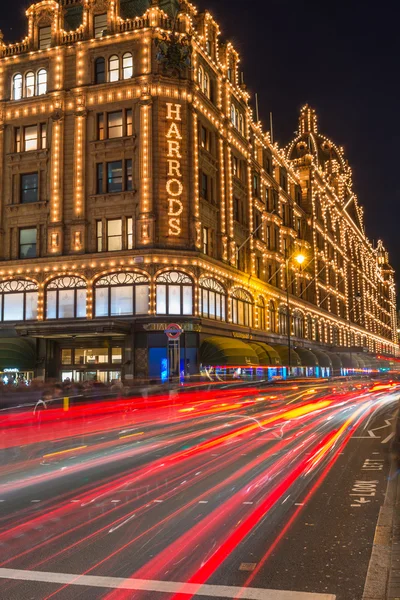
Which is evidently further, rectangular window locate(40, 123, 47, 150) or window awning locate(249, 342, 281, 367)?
window awning locate(249, 342, 281, 367)

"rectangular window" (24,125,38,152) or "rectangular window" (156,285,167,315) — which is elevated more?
"rectangular window" (24,125,38,152)

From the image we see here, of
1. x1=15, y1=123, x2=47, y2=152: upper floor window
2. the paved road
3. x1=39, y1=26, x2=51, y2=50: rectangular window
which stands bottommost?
the paved road

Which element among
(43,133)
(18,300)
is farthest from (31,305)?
(43,133)

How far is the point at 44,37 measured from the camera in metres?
50.4

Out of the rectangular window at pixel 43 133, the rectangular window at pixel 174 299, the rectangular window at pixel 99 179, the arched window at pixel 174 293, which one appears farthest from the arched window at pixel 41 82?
the rectangular window at pixel 174 299

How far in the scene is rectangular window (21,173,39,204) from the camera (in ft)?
160

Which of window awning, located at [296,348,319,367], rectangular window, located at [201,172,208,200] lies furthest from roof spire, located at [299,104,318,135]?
rectangular window, located at [201,172,208,200]

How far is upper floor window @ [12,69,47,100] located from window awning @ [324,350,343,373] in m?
46.6

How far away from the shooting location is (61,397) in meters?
22.9

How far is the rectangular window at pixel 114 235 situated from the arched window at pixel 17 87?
13.6 meters

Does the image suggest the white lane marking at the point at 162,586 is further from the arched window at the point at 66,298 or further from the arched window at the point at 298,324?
the arched window at the point at 298,324

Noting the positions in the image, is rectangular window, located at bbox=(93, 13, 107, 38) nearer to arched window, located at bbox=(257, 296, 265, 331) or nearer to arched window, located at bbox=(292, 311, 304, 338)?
arched window, located at bbox=(257, 296, 265, 331)

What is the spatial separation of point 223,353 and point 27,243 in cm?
1729

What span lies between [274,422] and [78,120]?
3257 centimetres
